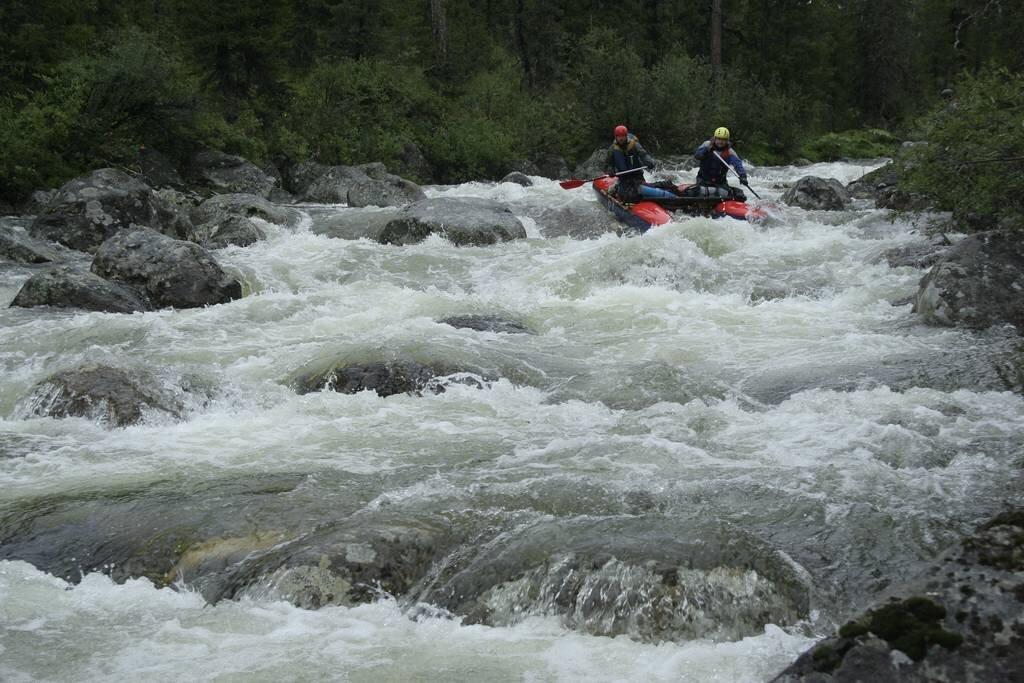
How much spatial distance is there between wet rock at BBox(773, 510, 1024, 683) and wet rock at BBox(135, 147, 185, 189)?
52.6 ft

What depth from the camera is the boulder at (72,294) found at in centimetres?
972

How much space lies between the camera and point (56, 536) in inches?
182

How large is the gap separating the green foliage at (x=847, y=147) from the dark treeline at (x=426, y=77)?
0.37 feet

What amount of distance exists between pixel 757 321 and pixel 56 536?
6.43m

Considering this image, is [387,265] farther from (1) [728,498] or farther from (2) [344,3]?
(2) [344,3]

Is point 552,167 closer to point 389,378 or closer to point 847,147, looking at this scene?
point 847,147

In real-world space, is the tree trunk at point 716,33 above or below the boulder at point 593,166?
above

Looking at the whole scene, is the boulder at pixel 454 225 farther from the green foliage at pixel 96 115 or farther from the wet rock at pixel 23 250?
the green foliage at pixel 96 115

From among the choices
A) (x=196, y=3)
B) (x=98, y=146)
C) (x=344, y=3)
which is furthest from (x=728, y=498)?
(x=344, y=3)

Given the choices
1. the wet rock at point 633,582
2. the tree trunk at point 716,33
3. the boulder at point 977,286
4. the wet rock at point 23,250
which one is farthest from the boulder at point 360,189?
the tree trunk at point 716,33

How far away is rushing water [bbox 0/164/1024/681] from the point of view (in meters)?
3.71

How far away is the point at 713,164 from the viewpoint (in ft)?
46.7

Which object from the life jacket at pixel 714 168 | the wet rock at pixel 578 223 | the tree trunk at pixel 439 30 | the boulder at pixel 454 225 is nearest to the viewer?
the boulder at pixel 454 225

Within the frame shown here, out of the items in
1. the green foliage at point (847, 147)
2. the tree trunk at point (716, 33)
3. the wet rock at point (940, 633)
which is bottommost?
the green foliage at point (847, 147)
